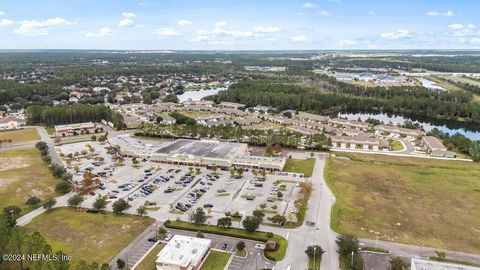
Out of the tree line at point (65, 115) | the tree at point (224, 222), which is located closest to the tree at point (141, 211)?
the tree at point (224, 222)

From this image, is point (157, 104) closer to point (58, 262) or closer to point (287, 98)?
point (287, 98)

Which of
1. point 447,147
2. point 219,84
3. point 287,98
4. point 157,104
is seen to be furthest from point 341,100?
point 219,84

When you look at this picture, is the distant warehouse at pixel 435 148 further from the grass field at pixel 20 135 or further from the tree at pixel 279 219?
the grass field at pixel 20 135

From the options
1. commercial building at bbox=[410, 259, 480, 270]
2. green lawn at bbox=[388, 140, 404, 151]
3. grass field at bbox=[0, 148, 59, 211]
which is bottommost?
grass field at bbox=[0, 148, 59, 211]

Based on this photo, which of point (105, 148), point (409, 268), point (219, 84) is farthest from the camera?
point (219, 84)

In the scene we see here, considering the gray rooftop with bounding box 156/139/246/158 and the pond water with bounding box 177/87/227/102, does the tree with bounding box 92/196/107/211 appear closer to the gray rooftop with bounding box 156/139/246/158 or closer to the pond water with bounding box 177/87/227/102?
the gray rooftop with bounding box 156/139/246/158

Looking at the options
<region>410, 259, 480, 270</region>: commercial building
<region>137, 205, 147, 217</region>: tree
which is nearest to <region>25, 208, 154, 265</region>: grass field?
<region>137, 205, 147, 217</region>: tree

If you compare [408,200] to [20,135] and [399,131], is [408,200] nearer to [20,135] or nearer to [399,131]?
[399,131]
